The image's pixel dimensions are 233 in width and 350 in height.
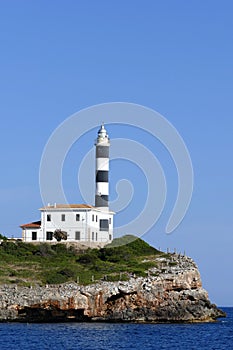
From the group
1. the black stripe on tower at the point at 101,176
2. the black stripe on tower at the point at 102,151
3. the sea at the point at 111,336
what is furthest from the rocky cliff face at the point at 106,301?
the black stripe on tower at the point at 102,151

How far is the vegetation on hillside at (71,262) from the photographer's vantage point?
62.1 m

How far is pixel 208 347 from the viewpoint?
47406 mm

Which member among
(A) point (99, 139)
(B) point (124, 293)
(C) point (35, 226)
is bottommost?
(B) point (124, 293)

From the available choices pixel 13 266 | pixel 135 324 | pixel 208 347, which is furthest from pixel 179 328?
pixel 13 266

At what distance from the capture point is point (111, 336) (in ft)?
161

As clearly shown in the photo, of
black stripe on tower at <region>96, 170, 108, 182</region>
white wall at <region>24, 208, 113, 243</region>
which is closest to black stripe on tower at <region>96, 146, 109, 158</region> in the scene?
black stripe on tower at <region>96, 170, 108, 182</region>

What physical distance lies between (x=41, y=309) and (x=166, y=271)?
35.1 ft

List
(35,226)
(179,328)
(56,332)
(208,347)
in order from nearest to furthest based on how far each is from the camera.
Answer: (208,347) → (56,332) → (179,328) → (35,226)

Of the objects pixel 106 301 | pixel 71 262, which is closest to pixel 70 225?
pixel 71 262

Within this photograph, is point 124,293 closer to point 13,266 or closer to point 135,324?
point 135,324

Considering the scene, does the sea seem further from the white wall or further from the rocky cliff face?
the white wall

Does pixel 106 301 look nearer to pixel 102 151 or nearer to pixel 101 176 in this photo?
pixel 101 176

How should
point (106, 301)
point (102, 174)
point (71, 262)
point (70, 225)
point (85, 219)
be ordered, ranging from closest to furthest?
point (106, 301)
point (71, 262)
point (85, 219)
point (70, 225)
point (102, 174)

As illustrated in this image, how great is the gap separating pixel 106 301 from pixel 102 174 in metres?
20.1
